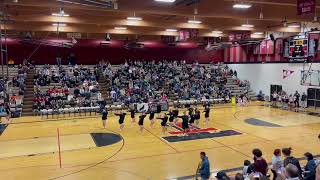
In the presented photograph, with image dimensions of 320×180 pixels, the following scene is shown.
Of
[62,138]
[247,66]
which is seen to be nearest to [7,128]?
[62,138]

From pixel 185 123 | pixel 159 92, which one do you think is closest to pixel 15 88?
pixel 159 92

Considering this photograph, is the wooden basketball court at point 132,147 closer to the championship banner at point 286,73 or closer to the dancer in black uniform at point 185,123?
the dancer in black uniform at point 185,123

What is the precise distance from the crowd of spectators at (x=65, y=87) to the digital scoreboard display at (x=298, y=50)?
18479mm

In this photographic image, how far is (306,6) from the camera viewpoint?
507 inches

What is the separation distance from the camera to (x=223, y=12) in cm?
1722

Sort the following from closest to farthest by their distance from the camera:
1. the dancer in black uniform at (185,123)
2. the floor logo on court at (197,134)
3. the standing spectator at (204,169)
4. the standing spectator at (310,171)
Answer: the standing spectator at (310,171) → the standing spectator at (204,169) → the floor logo on court at (197,134) → the dancer in black uniform at (185,123)

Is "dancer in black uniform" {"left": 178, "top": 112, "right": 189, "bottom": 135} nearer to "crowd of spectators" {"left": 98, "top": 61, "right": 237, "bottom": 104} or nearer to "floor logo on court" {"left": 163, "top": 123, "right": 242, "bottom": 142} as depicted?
"floor logo on court" {"left": 163, "top": 123, "right": 242, "bottom": 142}

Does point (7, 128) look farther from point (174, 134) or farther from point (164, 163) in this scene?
point (164, 163)

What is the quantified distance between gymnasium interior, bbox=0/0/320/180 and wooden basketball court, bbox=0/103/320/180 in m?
0.07

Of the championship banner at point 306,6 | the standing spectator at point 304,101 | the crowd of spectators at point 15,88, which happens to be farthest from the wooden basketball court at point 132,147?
the championship banner at point 306,6

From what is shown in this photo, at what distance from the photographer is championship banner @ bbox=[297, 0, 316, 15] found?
1266 cm

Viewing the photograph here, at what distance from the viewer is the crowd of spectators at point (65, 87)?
82.8ft

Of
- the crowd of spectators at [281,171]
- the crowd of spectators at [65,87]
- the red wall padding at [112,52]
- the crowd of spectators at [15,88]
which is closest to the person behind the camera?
the crowd of spectators at [281,171]

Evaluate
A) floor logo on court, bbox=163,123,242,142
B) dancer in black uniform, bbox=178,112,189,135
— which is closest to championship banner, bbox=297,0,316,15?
floor logo on court, bbox=163,123,242,142
